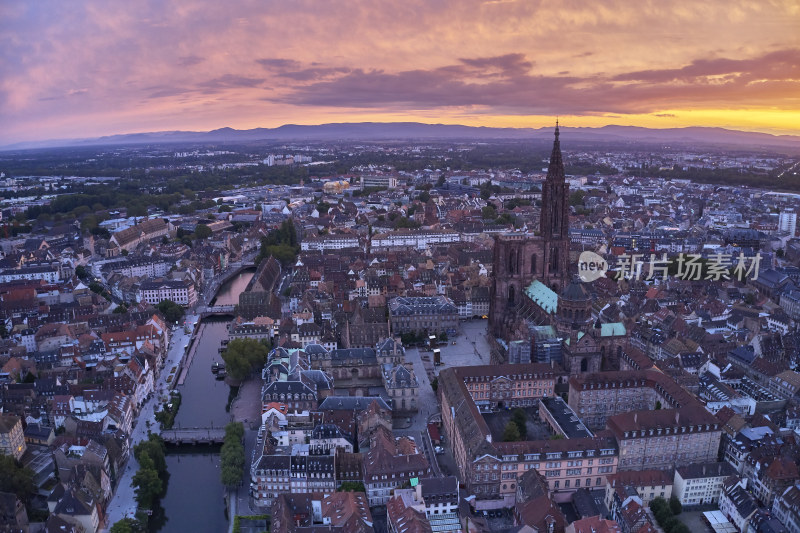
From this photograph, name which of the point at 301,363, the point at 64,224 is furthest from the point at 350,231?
the point at 301,363

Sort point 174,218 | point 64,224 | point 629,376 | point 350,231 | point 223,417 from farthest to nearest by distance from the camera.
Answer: point 174,218 < point 64,224 < point 350,231 < point 223,417 < point 629,376

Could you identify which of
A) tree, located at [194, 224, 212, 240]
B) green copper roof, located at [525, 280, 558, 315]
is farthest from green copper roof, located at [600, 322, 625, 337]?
tree, located at [194, 224, 212, 240]

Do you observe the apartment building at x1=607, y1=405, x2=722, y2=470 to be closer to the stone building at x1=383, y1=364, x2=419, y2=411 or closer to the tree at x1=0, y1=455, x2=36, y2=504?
the stone building at x1=383, y1=364, x2=419, y2=411

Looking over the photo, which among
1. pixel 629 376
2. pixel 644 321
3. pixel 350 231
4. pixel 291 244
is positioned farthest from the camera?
pixel 350 231

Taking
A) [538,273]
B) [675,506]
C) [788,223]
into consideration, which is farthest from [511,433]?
[788,223]

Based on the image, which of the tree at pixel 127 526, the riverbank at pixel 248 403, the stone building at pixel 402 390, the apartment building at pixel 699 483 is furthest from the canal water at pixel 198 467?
the apartment building at pixel 699 483

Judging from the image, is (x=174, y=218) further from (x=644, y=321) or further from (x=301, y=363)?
→ (x=644, y=321)
